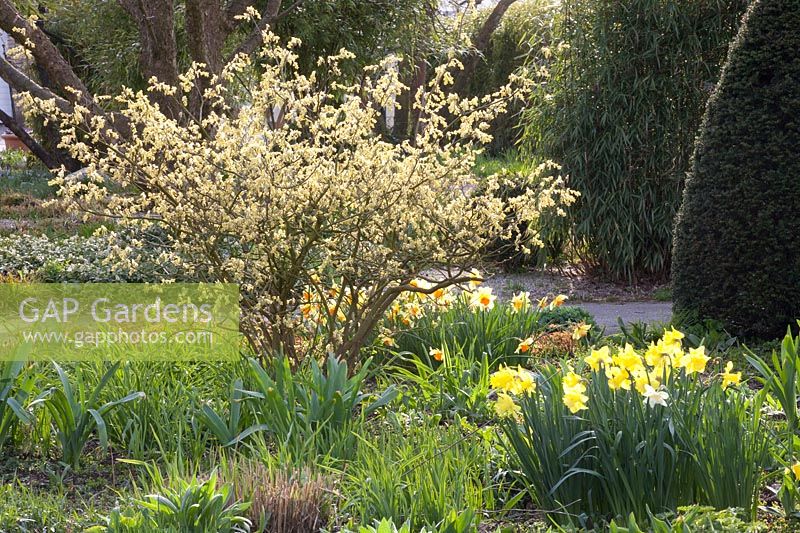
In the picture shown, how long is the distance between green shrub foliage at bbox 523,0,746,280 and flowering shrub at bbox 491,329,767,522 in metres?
5.59

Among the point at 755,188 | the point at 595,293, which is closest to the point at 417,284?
the point at 755,188

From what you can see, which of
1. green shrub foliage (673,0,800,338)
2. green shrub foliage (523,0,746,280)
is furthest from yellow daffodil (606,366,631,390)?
green shrub foliage (523,0,746,280)

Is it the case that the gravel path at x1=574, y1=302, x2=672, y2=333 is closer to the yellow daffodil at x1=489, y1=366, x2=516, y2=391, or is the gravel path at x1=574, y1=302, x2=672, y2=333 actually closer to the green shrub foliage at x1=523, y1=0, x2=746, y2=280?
the green shrub foliage at x1=523, y1=0, x2=746, y2=280

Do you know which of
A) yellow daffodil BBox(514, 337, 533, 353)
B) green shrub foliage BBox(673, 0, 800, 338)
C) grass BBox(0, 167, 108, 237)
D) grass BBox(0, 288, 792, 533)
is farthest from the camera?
grass BBox(0, 167, 108, 237)

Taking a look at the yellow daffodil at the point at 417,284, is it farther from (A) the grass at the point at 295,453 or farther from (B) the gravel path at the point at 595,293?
(B) the gravel path at the point at 595,293

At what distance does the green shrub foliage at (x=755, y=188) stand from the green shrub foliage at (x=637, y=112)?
2.82 metres

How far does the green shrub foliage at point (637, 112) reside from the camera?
8.36 meters

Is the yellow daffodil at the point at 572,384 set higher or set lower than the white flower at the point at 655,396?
higher

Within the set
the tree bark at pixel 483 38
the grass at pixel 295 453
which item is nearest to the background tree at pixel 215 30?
the tree bark at pixel 483 38

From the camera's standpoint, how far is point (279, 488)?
2752 millimetres

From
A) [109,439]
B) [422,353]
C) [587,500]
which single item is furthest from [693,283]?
[109,439]

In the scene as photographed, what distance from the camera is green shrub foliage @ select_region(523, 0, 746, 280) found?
8359mm

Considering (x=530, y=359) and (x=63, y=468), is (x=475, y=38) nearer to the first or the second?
(x=530, y=359)

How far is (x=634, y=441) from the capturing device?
277cm
